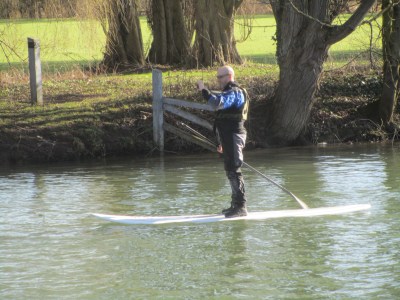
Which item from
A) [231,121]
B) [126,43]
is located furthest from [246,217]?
[126,43]

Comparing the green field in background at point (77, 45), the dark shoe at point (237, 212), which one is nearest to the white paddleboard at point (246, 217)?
the dark shoe at point (237, 212)

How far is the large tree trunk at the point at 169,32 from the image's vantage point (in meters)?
24.6

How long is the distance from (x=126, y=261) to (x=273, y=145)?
9452 millimetres

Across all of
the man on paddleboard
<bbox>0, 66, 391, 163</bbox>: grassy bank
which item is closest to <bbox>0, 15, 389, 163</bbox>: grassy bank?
<bbox>0, 66, 391, 163</bbox>: grassy bank

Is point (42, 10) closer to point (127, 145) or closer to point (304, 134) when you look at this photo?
point (127, 145)

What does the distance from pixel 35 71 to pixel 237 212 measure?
27.4ft

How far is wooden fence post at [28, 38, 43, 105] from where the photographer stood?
17.9 meters

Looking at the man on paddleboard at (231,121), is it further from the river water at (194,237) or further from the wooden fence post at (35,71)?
the wooden fence post at (35,71)

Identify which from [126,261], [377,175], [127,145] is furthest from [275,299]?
[127,145]

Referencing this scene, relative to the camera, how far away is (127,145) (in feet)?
57.6

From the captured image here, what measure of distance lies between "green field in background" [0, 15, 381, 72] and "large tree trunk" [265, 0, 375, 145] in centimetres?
54

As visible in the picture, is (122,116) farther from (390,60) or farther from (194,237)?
(194,237)

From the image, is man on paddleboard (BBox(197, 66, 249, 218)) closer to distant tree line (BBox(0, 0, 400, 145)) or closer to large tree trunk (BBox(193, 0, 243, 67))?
distant tree line (BBox(0, 0, 400, 145))

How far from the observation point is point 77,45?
2869cm
